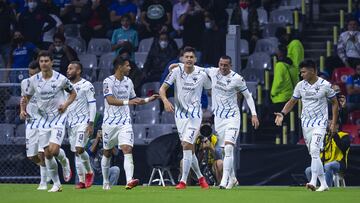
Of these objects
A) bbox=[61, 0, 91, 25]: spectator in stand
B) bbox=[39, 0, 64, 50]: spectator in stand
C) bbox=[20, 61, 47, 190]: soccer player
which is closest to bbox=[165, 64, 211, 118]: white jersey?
bbox=[20, 61, 47, 190]: soccer player

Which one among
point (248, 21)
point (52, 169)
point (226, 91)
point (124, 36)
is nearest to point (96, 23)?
point (124, 36)

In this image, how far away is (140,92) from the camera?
30422mm

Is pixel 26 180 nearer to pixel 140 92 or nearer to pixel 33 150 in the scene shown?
pixel 140 92

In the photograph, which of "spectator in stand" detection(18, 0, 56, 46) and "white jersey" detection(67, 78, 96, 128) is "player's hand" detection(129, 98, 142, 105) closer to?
"white jersey" detection(67, 78, 96, 128)

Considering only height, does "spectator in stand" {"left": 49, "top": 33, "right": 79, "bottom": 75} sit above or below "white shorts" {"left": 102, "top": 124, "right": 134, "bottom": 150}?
above

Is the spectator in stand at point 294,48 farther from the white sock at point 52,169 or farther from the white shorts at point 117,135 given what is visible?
the white sock at point 52,169

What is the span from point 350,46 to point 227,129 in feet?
25.5

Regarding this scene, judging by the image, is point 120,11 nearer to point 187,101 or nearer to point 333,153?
point 333,153

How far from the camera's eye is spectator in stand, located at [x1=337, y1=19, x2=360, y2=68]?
2989 centimetres

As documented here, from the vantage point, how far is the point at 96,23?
3322 cm

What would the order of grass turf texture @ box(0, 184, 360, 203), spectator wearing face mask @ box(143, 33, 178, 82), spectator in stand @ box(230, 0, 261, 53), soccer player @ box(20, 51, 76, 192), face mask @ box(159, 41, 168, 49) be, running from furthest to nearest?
spectator in stand @ box(230, 0, 261, 53), face mask @ box(159, 41, 168, 49), spectator wearing face mask @ box(143, 33, 178, 82), soccer player @ box(20, 51, 76, 192), grass turf texture @ box(0, 184, 360, 203)

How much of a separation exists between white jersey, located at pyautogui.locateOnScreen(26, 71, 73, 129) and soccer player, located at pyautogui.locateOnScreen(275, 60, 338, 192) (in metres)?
3.66

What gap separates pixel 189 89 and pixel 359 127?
6.18 meters

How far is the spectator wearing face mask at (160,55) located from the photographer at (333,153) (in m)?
6.44
